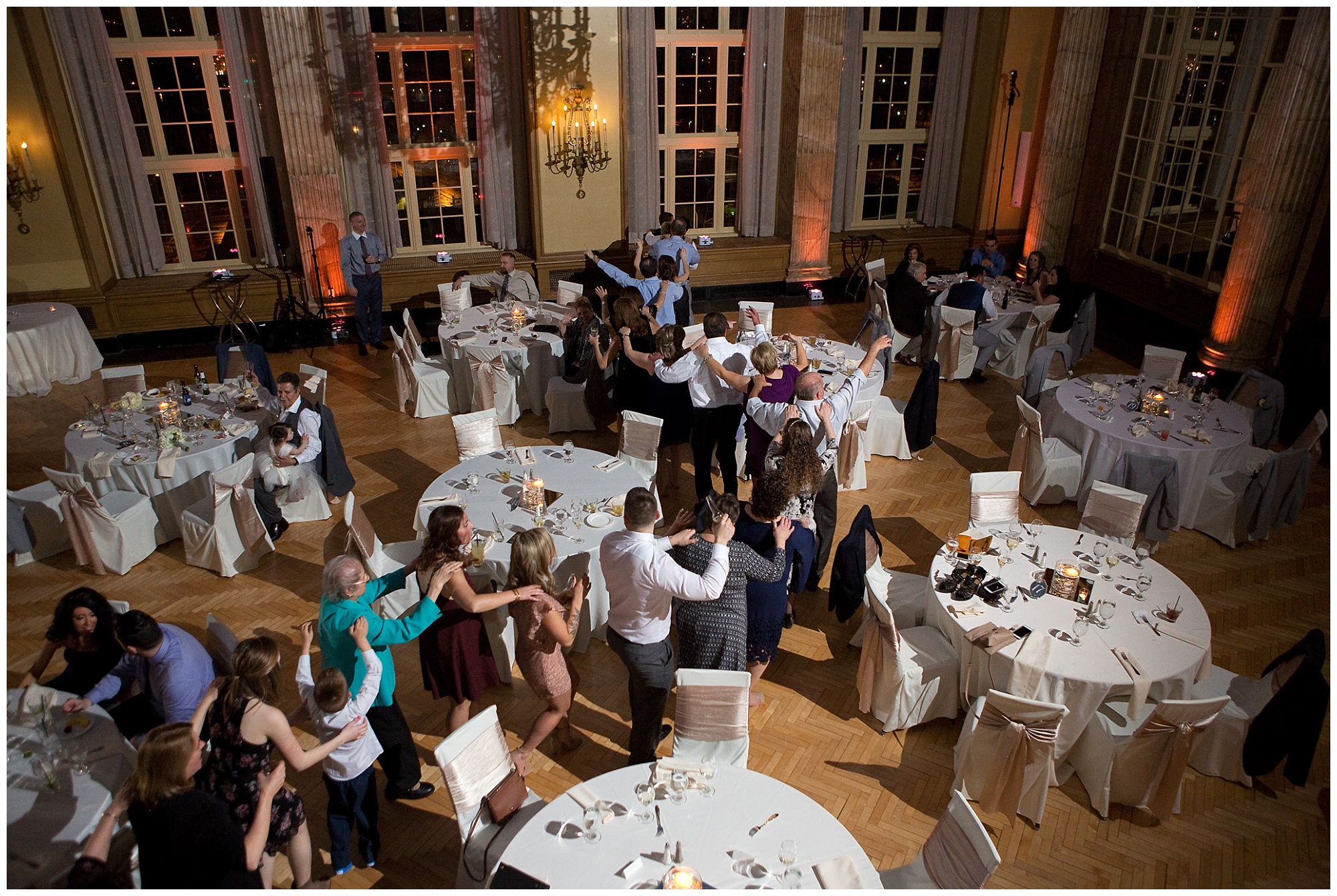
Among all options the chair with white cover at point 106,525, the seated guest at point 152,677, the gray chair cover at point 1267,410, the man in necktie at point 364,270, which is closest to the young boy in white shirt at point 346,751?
the seated guest at point 152,677

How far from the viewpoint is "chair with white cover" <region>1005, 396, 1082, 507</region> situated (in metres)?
7.21

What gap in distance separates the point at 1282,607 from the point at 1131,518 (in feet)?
4.96

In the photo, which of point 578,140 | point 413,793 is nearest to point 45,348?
point 578,140

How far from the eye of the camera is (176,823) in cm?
A: 316

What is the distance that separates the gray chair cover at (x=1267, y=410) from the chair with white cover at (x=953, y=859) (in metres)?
5.38

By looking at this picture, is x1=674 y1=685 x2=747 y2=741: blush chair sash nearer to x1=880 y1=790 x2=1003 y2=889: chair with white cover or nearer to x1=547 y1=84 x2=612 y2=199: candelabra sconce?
x1=880 y1=790 x2=1003 y2=889: chair with white cover

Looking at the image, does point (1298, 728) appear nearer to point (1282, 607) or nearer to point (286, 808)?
point (1282, 607)

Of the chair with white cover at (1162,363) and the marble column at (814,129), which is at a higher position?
the marble column at (814,129)

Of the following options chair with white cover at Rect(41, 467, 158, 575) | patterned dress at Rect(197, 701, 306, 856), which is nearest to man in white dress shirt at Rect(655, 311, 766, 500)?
patterned dress at Rect(197, 701, 306, 856)

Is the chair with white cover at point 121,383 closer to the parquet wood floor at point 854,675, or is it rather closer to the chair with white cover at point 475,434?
the parquet wood floor at point 854,675

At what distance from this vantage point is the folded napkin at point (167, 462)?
659cm

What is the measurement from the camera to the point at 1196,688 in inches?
191

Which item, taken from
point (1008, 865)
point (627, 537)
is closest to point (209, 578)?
point (627, 537)

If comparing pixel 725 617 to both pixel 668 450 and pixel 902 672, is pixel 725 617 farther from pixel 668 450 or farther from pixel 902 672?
pixel 668 450
